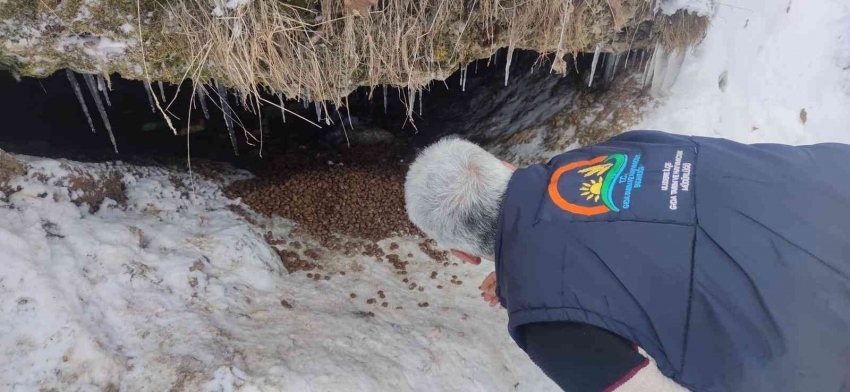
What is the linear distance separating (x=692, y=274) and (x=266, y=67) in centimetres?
261

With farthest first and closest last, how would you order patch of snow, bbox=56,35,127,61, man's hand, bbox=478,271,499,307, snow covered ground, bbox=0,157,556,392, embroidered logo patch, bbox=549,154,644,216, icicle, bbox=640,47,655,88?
icicle, bbox=640,47,655,88 < man's hand, bbox=478,271,499,307 < patch of snow, bbox=56,35,127,61 < snow covered ground, bbox=0,157,556,392 < embroidered logo patch, bbox=549,154,644,216

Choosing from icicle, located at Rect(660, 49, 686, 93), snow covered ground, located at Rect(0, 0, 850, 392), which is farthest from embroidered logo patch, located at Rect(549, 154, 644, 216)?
icicle, located at Rect(660, 49, 686, 93)

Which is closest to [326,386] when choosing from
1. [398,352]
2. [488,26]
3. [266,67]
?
[398,352]

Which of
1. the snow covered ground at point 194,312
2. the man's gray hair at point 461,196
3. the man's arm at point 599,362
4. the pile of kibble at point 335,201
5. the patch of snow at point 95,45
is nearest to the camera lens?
the man's arm at point 599,362

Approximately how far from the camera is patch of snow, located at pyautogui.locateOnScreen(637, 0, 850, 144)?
445 centimetres

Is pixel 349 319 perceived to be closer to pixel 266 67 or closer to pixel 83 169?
pixel 266 67

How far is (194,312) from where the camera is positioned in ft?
9.10

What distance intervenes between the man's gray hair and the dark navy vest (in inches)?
5.6

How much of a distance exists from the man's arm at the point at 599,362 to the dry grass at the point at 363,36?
2185 mm

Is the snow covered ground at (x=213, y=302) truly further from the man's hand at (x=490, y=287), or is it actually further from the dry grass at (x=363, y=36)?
the dry grass at (x=363, y=36)

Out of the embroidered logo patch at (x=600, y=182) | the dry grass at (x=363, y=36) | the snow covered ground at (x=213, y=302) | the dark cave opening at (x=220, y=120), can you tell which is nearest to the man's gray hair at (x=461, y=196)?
the embroidered logo patch at (x=600, y=182)

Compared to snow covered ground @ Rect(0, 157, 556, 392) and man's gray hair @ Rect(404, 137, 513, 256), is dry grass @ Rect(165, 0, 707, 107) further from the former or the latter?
man's gray hair @ Rect(404, 137, 513, 256)

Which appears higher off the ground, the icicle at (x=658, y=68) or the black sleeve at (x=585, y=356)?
the icicle at (x=658, y=68)

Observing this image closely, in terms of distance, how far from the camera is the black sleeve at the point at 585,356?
63.2 inches
